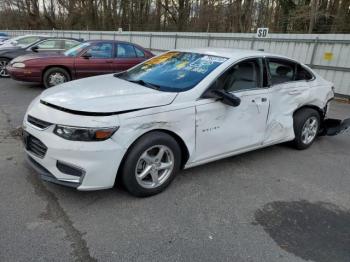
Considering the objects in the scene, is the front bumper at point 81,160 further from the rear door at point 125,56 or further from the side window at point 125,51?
the side window at point 125,51

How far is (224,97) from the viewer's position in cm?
363

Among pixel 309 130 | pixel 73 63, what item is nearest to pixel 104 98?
pixel 309 130

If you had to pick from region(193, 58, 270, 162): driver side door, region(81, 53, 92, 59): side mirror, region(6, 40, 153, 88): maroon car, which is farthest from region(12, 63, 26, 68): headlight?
region(193, 58, 270, 162): driver side door

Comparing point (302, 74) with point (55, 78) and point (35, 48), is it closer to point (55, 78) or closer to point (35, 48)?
point (55, 78)

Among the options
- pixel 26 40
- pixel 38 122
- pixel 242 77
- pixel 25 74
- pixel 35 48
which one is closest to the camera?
pixel 38 122

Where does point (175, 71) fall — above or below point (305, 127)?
above

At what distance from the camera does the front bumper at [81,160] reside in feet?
9.56

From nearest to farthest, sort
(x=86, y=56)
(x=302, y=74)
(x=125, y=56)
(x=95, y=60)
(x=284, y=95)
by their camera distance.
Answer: (x=284, y=95), (x=302, y=74), (x=86, y=56), (x=95, y=60), (x=125, y=56)

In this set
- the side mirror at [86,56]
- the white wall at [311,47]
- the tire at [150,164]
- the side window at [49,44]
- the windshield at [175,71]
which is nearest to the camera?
the tire at [150,164]

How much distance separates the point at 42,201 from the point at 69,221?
1.59 feet

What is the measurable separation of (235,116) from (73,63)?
6249 millimetres

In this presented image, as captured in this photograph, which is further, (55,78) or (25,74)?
(55,78)

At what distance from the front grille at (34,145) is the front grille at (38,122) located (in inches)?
5.3

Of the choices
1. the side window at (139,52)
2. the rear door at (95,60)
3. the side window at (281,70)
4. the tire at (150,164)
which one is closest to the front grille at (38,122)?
the tire at (150,164)
